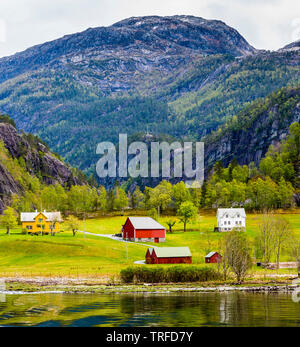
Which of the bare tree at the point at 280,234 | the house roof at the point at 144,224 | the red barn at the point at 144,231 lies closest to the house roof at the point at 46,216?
the red barn at the point at 144,231

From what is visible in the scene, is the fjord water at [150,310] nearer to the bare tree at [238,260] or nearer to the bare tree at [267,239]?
the bare tree at [238,260]

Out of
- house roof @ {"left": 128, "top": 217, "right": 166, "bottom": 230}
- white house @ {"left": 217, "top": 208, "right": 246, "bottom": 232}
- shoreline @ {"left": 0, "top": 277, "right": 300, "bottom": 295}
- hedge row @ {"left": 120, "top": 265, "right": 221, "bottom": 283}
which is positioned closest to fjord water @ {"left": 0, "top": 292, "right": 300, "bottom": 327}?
shoreline @ {"left": 0, "top": 277, "right": 300, "bottom": 295}

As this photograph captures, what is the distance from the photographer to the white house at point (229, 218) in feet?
510

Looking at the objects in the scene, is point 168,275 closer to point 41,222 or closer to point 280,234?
point 280,234

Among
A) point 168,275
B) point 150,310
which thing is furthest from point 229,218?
point 150,310

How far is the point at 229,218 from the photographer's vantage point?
157 meters

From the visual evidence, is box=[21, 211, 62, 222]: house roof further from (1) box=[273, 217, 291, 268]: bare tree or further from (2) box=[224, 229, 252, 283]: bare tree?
(2) box=[224, 229, 252, 283]: bare tree

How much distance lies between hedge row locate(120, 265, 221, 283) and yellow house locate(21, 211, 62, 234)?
72889 mm

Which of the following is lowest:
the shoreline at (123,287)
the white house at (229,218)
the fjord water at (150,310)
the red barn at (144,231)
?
the shoreline at (123,287)

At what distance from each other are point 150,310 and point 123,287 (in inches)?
817

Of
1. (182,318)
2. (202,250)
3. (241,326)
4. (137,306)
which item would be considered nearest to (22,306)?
(137,306)

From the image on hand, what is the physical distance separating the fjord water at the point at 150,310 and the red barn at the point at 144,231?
235 ft

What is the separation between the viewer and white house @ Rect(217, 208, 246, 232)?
155300 mm

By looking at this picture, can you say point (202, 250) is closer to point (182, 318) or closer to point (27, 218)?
point (27, 218)
